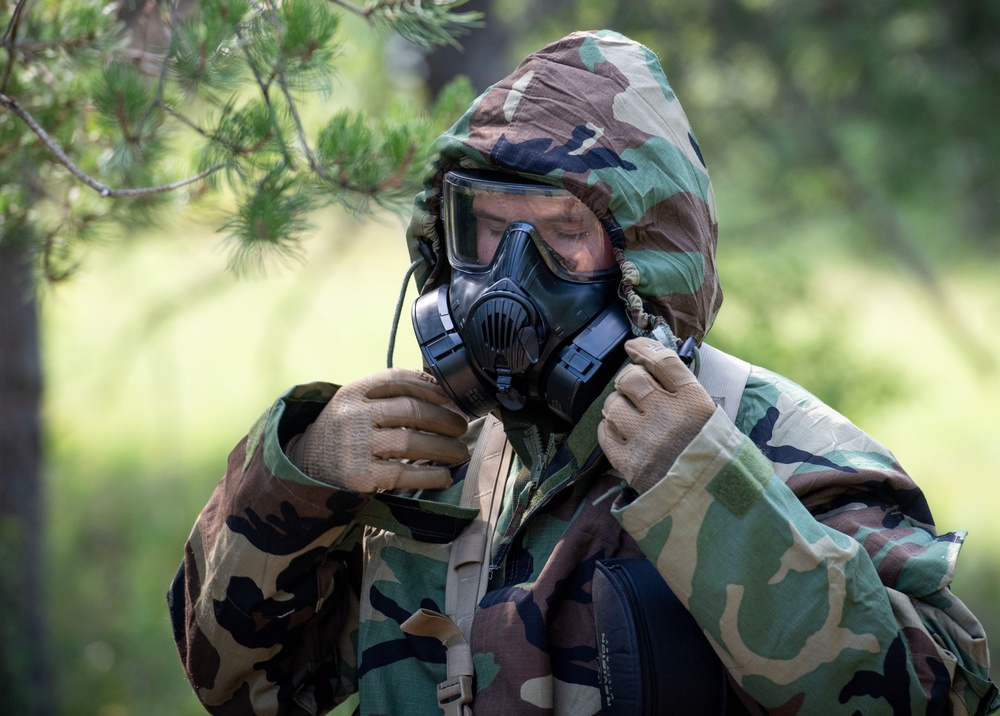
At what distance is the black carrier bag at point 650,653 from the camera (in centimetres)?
180

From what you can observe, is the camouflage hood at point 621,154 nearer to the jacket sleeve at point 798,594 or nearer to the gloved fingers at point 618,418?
the gloved fingers at point 618,418

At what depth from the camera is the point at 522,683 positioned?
1.96m

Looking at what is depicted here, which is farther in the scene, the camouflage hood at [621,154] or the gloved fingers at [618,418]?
the camouflage hood at [621,154]

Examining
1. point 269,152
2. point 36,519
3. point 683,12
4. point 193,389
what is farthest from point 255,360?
point 269,152

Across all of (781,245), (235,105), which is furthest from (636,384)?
(781,245)

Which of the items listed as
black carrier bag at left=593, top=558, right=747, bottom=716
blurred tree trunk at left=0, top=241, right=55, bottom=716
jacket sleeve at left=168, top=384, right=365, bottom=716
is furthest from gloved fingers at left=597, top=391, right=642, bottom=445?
blurred tree trunk at left=0, top=241, right=55, bottom=716

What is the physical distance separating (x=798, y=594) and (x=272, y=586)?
1.05 metres

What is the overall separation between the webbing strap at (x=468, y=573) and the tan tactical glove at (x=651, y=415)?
444mm

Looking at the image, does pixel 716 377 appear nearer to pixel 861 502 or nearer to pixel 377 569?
pixel 861 502

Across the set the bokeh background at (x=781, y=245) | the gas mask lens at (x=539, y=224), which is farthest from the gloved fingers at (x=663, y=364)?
the bokeh background at (x=781, y=245)

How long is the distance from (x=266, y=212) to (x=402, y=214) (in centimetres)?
33

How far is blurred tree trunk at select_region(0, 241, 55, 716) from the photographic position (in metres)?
5.08

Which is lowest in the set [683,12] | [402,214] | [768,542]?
[768,542]

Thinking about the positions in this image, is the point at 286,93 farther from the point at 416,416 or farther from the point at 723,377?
the point at 723,377
